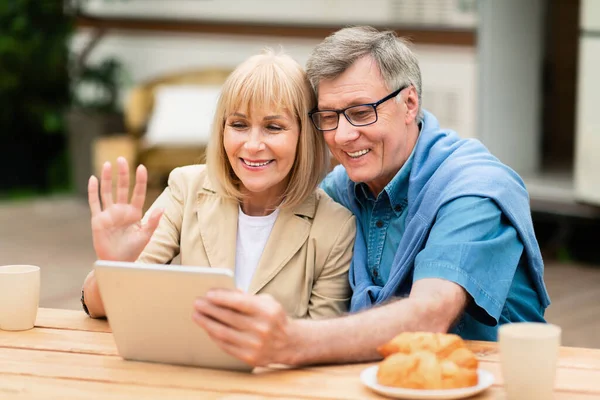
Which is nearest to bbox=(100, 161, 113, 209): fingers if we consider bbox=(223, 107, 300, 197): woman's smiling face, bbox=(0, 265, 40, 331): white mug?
bbox=(0, 265, 40, 331): white mug

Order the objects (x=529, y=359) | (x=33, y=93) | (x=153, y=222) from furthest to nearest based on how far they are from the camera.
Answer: (x=33, y=93)
(x=153, y=222)
(x=529, y=359)

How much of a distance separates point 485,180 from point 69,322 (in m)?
1.19

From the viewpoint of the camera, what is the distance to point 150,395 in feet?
7.31

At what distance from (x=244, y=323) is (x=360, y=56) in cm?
104

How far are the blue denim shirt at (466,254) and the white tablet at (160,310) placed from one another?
0.60 metres

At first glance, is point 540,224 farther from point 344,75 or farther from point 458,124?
point 344,75

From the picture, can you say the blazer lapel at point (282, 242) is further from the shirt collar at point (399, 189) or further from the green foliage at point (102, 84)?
the green foliage at point (102, 84)

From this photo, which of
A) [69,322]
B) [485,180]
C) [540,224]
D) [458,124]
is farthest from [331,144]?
[540,224]

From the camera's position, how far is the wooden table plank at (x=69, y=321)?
2785 mm

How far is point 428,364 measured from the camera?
217 cm

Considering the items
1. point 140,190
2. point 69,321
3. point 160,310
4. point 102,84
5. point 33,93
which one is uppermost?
point 140,190

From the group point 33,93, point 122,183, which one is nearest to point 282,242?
point 122,183

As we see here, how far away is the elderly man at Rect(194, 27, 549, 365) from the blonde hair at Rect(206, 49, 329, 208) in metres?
0.05

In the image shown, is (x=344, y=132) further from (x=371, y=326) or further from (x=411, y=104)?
(x=371, y=326)
